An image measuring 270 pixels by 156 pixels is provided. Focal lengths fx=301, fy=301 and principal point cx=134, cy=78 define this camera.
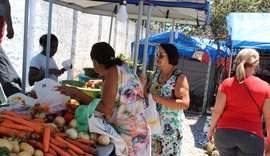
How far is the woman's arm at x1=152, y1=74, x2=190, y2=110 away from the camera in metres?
2.99

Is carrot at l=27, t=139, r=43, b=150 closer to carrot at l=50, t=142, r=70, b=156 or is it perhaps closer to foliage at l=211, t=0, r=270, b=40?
carrot at l=50, t=142, r=70, b=156

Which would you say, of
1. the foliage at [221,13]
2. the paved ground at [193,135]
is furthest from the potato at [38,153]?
the foliage at [221,13]

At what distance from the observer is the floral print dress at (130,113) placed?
7.79 feet

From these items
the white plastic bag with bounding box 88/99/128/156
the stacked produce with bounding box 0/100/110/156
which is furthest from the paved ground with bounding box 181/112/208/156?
the stacked produce with bounding box 0/100/110/156

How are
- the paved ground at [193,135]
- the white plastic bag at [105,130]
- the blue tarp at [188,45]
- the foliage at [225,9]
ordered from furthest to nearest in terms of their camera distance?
the foliage at [225,9] < the blue tarp at [188,45] < the paved ground at [193,135] < the white plastic bag at [105,130]

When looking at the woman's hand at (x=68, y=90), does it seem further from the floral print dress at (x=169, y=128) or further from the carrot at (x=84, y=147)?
the floral print dress at (x=169, y=128)

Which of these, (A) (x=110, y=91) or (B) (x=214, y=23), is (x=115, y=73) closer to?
(A) (x=110, y=91)

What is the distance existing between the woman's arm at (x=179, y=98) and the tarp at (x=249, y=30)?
11.3 feet

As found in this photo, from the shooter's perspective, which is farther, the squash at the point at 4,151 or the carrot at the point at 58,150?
the carrot at the point at 58,150

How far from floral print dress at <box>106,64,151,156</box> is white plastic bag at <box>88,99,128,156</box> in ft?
0.29

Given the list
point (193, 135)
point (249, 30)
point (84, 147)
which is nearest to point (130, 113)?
point (84, 147)

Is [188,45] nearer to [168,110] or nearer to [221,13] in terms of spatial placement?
[221,13]

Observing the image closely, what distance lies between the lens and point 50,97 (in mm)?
2674

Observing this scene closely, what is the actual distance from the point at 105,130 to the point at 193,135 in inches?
205
